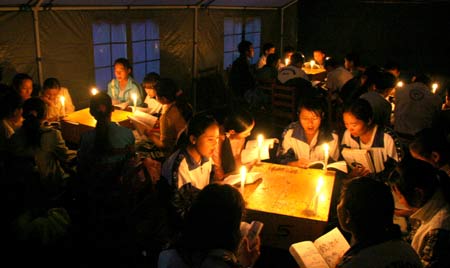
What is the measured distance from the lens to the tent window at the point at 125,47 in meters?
7.88

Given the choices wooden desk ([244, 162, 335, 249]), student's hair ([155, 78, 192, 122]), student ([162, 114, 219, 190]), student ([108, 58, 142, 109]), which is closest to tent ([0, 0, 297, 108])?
student ([108, 58, 142, 109])

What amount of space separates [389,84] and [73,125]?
14.2ft

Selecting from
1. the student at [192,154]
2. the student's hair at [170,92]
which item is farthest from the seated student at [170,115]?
the student at [192,154]

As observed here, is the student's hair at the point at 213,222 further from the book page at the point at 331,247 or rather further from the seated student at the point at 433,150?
the seated student at the point at 433,150

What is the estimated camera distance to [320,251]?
2.76m

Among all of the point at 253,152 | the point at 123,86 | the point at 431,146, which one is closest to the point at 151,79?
the point at 123,86

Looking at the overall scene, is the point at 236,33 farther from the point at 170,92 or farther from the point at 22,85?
the point at 170,92

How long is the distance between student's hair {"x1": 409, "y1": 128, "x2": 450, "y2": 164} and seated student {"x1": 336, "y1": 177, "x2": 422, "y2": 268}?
5.70 ft

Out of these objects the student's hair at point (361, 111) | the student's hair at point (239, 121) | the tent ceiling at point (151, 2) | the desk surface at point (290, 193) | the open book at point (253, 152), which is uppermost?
the tent ceiling at point (151, 2)

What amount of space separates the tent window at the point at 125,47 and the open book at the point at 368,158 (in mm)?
5277

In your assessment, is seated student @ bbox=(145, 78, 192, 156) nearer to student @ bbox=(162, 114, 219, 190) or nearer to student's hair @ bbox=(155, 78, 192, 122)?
student's hair @ bbox=(155, 78, 192, 122)

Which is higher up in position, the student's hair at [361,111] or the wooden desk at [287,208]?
the student's hair at [361,111]

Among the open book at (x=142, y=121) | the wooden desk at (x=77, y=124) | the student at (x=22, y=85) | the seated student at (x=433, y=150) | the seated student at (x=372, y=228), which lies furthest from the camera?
the student at (x=22, y=85)

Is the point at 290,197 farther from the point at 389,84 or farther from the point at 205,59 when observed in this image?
the point at 205,59
